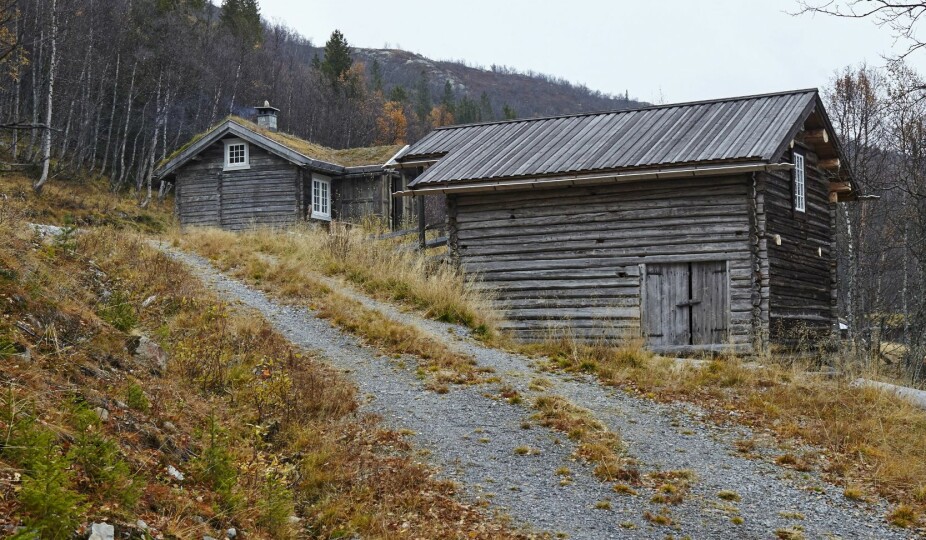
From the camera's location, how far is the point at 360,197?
2831cm

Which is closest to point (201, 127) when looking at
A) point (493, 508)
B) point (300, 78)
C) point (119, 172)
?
point (119, 172)

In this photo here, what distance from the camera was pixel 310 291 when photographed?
14.5 metres

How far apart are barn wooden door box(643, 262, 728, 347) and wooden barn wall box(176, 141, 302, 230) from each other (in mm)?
15154

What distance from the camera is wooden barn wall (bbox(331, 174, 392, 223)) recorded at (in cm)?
2773

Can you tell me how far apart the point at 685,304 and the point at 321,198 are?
54.1 feet

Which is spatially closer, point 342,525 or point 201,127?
point 342,525

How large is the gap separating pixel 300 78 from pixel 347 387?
167 feet

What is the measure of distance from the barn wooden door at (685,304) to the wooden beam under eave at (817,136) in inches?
195

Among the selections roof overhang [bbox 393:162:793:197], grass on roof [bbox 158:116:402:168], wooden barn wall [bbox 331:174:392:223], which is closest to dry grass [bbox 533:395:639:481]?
roof overhang [bbox 393:162:793:197]

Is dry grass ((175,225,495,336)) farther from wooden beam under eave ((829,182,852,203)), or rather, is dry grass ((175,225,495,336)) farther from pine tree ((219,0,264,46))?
pine tree ((219,0,264,46))

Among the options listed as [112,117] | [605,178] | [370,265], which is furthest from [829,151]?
[112,117]

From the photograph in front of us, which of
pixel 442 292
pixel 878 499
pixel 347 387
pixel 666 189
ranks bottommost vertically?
pixel 878 499

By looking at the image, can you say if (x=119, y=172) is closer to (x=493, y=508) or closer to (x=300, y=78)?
(x=300, y=78)

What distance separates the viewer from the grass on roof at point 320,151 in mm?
26891
